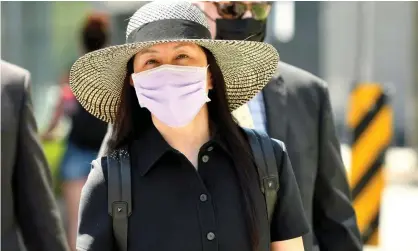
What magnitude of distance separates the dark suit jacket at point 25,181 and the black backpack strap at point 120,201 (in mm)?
712

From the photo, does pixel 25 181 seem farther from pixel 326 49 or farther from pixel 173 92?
pixel 326 49

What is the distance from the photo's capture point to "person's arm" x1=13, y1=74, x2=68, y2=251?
275 centimetres

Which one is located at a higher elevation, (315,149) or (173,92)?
(173,92)

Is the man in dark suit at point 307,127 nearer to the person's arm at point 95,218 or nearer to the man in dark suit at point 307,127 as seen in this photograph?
the man in dark suit at point 307,127

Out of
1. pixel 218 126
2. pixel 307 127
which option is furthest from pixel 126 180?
pixel 307 127

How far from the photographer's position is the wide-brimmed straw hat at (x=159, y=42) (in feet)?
7.17

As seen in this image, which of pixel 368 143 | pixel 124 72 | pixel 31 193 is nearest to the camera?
pixel 124 72

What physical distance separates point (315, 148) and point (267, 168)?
0.81m

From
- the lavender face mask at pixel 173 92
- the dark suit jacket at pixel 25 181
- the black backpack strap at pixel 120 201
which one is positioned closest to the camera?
the black backpack strap at pixel 120 201

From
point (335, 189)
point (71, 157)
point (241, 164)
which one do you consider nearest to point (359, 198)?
point (71, 157)

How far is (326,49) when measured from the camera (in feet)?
41.4

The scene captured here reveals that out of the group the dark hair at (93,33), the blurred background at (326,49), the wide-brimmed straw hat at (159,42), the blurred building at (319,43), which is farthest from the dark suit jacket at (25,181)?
the blurred building at (319,43)

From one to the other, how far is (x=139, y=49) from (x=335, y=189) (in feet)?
3.41

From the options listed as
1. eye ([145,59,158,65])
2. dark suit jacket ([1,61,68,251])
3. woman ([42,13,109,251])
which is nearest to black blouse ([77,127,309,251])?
eye ([145,59,158,65])
